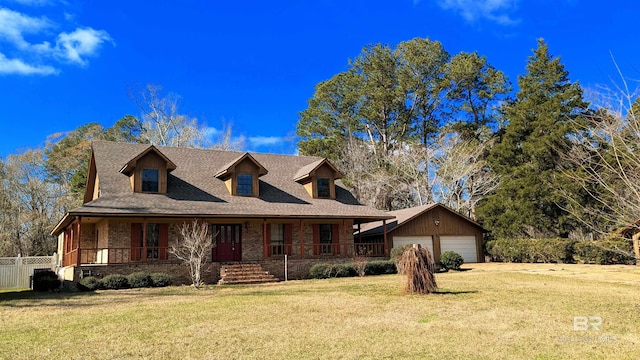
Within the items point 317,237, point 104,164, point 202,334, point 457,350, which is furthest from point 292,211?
point 457,350

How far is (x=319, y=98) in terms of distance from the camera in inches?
1794

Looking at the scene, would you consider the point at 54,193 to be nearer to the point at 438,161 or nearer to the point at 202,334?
the point at 438,161

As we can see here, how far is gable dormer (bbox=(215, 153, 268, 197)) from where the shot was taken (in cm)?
2359

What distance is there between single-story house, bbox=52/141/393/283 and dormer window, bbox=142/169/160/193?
45mm

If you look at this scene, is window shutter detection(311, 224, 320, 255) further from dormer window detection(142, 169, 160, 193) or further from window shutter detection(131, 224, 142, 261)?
window shutter detection(131, 224, 142, 261)

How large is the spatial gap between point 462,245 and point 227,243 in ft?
54.0

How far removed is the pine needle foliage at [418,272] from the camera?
1305 cm

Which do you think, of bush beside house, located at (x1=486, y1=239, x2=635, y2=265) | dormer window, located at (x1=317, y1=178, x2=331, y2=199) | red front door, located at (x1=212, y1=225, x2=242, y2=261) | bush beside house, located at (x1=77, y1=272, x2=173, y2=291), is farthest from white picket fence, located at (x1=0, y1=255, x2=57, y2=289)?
bush beside house, located at (x1=486, y1=239, x2=635, y2=265)

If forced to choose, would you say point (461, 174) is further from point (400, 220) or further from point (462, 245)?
point (400, 220)

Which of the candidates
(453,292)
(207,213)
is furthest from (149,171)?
(453,292)

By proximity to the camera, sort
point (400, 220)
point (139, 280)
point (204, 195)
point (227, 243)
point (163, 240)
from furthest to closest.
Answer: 1. point (400, 220)
2. point (227, 243)
3. point (204, 195)
4. point (163, 240)
5. point (139, 280)

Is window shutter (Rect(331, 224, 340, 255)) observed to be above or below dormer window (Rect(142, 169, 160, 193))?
below

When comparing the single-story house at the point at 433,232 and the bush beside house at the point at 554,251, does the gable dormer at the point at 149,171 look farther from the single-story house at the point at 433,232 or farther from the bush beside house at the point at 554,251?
the bush beside house at the point at 554,251

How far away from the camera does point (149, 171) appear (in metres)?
21.6
